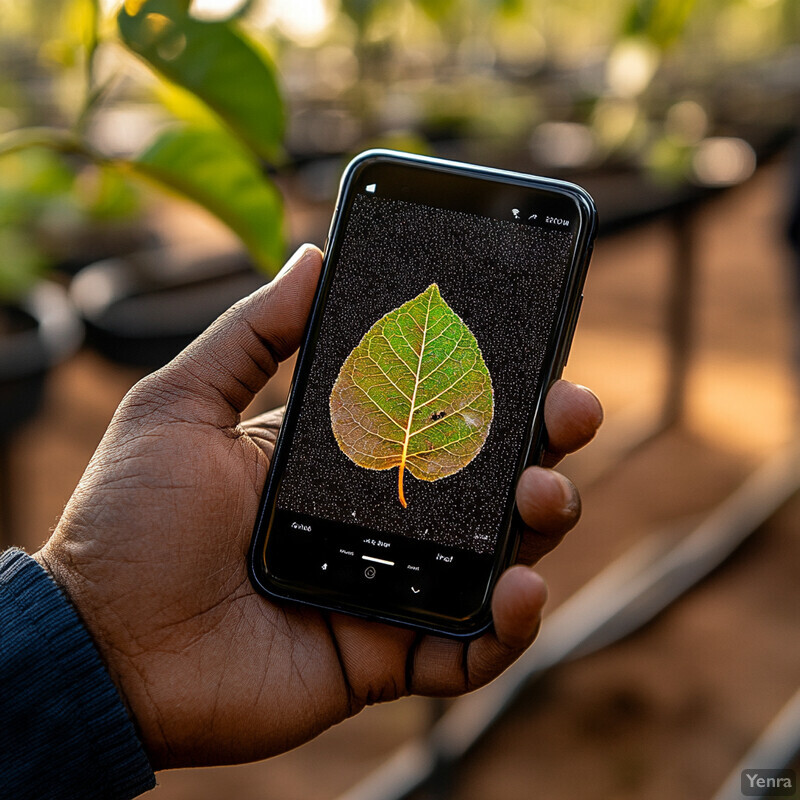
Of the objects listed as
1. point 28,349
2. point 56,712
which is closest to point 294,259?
point 56,712

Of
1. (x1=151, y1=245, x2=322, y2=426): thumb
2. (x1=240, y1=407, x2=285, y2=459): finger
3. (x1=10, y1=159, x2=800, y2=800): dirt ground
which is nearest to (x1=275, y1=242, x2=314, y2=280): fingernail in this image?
(x1=151, y1=245, x2=322, y2=426): thumb

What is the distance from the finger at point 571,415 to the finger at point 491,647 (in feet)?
0.33

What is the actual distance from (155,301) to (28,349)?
46 cm

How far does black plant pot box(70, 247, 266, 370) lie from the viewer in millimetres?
1370

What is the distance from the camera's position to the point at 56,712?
1.69 feet

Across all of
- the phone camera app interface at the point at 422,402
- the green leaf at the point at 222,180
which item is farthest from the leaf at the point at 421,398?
the green leaf at the point at 222,180

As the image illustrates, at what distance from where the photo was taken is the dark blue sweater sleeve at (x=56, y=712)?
509mm

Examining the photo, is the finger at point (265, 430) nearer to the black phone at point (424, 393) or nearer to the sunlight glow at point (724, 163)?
the black phone at point (424, 393)

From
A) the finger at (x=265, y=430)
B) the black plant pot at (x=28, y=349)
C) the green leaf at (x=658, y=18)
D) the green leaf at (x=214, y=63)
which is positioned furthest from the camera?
the black plant pot at (x=28, y=349)

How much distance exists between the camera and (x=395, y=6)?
0.78 meters

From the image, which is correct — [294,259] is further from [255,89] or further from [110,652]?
[110,652]

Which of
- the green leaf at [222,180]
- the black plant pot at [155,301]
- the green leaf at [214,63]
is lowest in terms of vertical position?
the black plant pot at [155,301]

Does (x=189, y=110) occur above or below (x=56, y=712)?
above

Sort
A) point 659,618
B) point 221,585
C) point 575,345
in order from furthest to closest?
1. point 575,345
2. point 659,618
3. point 221,585
